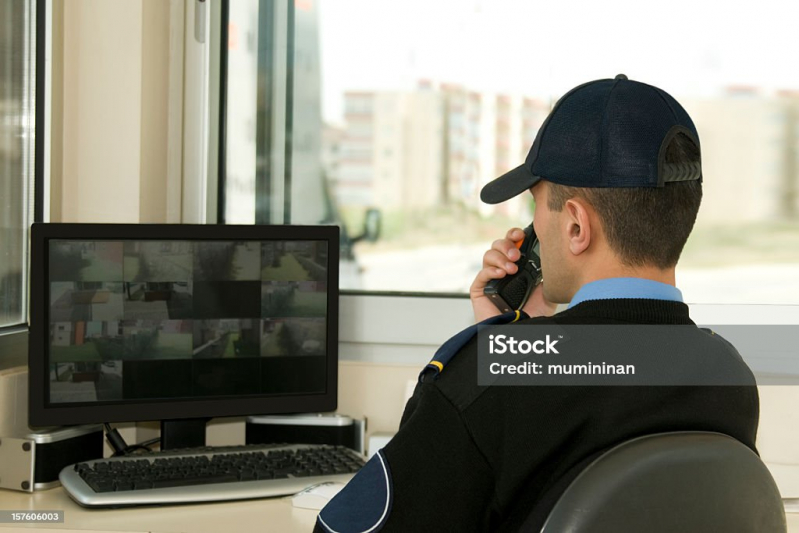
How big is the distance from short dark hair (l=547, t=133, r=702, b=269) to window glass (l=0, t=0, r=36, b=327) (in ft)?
4.49

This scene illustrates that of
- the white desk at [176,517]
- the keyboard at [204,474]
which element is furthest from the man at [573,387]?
the keyboard at [204,474]

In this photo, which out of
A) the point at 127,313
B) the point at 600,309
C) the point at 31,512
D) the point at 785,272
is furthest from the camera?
the point at 785,272

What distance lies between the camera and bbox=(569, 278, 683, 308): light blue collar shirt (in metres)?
1.06

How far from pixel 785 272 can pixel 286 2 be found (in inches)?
57.1

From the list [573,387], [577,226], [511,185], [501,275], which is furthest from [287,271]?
[573,387]

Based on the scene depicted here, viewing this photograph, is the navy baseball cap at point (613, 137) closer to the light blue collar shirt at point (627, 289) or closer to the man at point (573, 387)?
the man at point (573, 387)

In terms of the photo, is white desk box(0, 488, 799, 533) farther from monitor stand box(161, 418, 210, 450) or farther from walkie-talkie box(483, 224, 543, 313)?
walkie-talkie box(483, 224, 543, 313)

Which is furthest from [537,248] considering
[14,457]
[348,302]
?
[14,457]

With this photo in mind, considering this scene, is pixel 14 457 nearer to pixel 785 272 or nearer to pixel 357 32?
pixel 357 32

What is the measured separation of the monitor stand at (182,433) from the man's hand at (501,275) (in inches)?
28.5

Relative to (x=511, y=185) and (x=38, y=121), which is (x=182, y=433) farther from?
(x=511, y=185)

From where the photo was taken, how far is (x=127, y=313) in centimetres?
180

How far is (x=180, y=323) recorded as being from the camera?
184 cm

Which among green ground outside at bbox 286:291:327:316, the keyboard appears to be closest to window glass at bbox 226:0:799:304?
green ground outside at bbox 286:291:327:316
